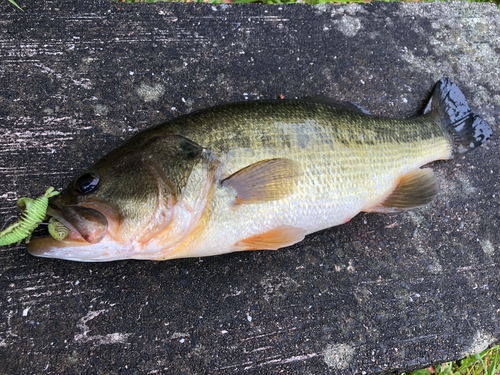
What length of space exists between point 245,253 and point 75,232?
1088 mm

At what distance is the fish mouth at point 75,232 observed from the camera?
1.63 metres

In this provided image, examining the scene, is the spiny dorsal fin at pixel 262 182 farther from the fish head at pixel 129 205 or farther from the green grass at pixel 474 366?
the green grass at pixel 474 366

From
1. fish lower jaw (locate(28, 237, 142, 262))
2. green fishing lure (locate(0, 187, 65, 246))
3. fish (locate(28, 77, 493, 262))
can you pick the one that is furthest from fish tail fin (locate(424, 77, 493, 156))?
green fishing lure (locate(0, 187, 65, 246))

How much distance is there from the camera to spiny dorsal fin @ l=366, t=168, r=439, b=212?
240 cm

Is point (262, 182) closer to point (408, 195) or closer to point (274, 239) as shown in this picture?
point (274, 239)

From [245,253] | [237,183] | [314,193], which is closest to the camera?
[237,183]

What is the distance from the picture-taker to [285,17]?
117 inches

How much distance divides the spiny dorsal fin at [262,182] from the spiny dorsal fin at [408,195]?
2.57ft

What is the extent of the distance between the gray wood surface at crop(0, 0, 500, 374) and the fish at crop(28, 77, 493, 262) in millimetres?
395

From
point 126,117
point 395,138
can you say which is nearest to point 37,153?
point 126,117

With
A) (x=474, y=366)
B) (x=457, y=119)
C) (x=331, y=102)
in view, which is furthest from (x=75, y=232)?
(x=474, y=366)

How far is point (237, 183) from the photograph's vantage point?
1911mm

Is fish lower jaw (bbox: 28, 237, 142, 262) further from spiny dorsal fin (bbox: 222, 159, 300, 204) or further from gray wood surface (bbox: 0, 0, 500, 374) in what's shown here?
spiny dorsal fin (bbox: 222, 159, 300, 204)

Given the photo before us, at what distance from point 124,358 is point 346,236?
1.67 m
